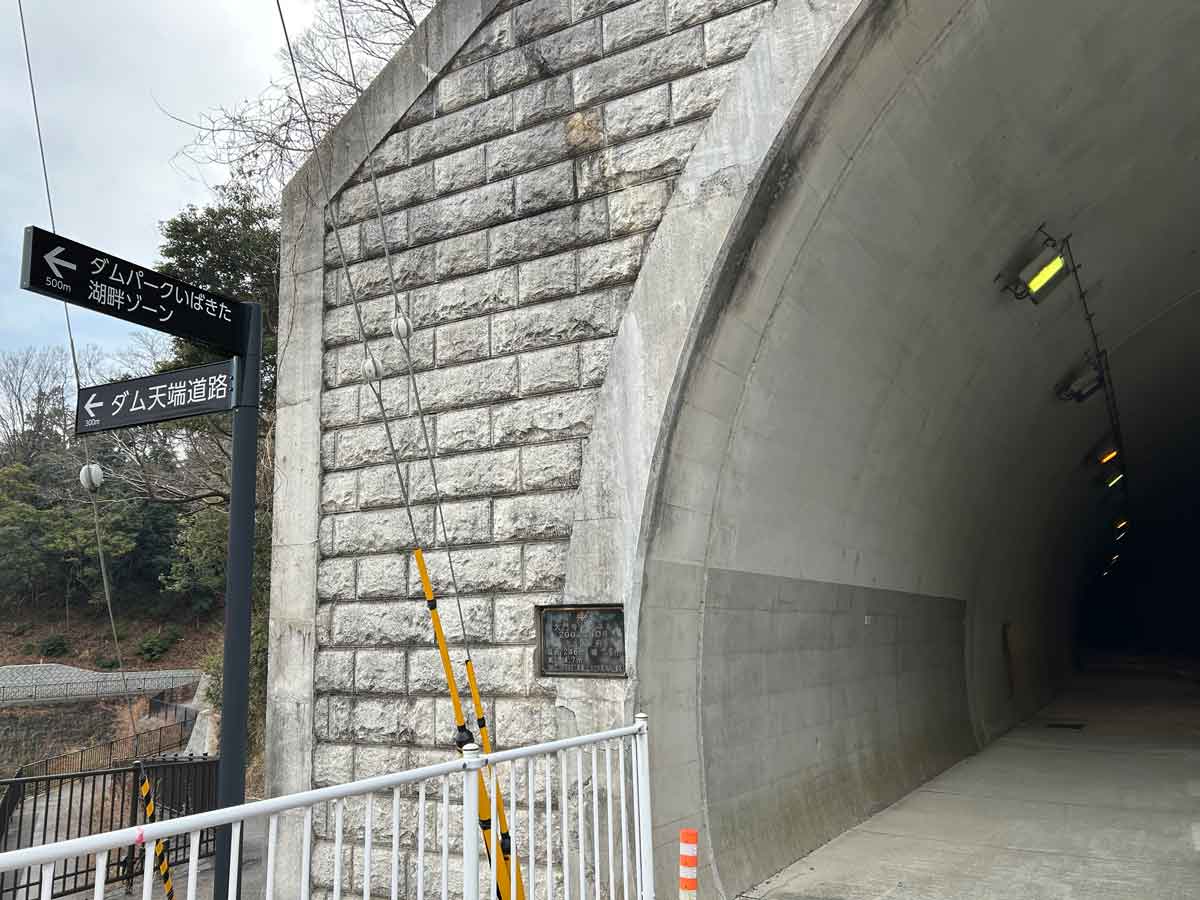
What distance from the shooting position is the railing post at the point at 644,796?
4.61 metres

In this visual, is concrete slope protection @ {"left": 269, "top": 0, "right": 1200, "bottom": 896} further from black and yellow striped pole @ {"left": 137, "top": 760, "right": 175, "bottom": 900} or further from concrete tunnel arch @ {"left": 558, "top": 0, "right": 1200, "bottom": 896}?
black and yellow striped pole @ {"left": 137, "top": 760, "right": 175, "bottom": 900}

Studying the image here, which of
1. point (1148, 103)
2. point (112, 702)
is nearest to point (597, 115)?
point (1148, 103)

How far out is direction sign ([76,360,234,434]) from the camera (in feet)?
18.5

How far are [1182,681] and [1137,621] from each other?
1427 cm

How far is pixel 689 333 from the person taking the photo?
17.5 ft

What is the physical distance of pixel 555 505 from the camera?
18.7ft

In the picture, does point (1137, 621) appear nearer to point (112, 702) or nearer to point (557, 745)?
point (557, 745)

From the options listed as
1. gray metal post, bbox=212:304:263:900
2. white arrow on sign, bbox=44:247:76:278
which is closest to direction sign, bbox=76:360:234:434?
gray metal post, bbox=212:304:263:900

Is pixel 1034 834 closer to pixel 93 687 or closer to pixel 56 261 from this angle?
pixel 56 261

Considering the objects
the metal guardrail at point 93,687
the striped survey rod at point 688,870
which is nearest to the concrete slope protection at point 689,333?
the striped survey rod at point 688,870

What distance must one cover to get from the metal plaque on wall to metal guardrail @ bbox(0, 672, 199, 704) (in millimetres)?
36652

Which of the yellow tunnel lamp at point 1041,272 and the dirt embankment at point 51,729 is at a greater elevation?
the yellow tunnel lamp at point 1041,272

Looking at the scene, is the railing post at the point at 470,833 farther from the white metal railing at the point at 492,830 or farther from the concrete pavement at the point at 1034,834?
the concrete pavement at the point at 1034,834

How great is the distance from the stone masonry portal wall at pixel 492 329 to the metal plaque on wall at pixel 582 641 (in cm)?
11
